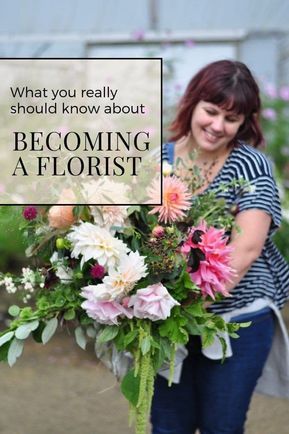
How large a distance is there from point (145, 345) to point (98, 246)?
286mm

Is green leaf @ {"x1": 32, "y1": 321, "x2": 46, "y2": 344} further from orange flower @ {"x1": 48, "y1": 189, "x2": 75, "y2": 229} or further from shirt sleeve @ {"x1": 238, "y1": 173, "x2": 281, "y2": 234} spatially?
shirt sleeve @ {"x1": 238, "y1": 173, "x2": 281, "y2": 234}

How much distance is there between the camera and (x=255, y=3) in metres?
7.42

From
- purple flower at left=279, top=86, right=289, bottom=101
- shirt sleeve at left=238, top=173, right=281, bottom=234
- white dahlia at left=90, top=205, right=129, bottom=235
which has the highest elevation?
purple flower at left=279, top=86, right=289, bottom=101

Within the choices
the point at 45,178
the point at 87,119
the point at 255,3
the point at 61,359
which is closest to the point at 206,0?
the point at 255,3

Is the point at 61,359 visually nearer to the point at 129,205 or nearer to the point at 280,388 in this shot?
the point at 280,388

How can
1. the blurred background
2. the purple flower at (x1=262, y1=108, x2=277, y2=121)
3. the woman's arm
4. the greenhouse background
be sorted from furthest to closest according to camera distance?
the greenhouse background → the blurred background → the purple flower at (x1=262, y1=108, x2=277, y2=121) → the woman's arm

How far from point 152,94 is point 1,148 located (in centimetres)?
215

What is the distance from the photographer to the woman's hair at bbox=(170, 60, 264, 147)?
262cm

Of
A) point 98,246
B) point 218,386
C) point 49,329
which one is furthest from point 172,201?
point 218,386

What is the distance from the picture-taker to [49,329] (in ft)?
7.41

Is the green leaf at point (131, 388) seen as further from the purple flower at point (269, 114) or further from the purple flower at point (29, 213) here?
the purple flower at point (269, 114)

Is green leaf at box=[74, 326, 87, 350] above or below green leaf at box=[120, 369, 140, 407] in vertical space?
above

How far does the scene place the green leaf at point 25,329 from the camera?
2226 mm

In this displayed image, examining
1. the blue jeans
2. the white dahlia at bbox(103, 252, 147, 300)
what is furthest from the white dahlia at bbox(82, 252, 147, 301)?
the blue jeans
